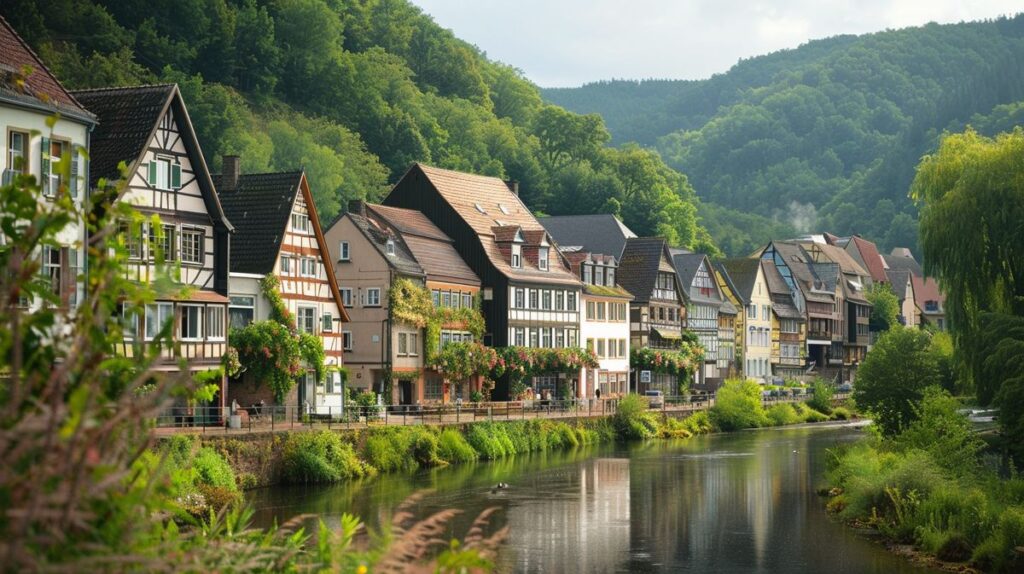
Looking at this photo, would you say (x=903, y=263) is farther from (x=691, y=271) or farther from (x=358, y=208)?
(x=358, y=208)

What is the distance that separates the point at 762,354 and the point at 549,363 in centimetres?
3883

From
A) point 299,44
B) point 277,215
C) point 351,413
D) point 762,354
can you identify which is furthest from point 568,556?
point 299,44

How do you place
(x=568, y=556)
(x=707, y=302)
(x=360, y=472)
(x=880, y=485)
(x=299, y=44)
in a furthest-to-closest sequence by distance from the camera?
(x=299, y=44) → (x=707, y=302) → (x=360, y=472) → (x=880, y=485) → (x=568, y=556)

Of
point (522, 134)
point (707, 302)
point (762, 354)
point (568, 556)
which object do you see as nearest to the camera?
point (568, 556)

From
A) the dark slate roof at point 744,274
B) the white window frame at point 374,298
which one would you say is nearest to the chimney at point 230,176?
the white window frame at point 374,298

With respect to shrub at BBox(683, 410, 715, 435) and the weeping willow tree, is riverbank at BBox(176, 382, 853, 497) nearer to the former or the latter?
shrub at BBox(683, 410, 715, 435)

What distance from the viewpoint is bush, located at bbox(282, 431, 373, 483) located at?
44.1 m

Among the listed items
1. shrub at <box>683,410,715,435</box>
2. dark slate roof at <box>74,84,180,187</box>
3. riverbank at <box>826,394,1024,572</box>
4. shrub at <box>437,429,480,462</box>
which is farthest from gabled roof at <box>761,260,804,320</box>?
dark slate roof at <box>74,84,180,187</box>

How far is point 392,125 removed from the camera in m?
112

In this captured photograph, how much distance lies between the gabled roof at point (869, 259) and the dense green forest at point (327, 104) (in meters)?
15.0

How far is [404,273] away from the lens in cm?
6275

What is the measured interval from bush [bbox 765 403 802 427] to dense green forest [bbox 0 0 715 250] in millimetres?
29482

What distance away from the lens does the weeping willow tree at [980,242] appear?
134 feet

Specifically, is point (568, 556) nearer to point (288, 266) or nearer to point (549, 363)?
point (288, 266)
